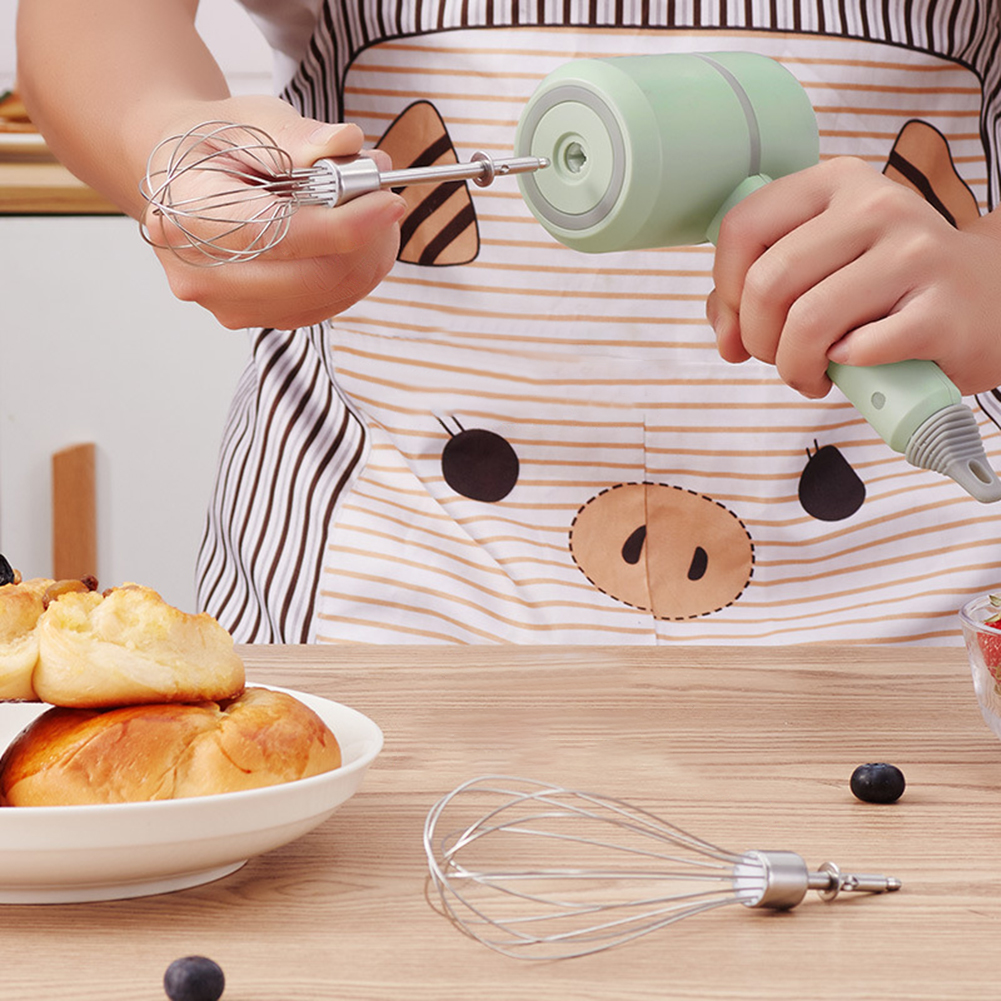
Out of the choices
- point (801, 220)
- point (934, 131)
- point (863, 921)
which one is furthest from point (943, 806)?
point (934, 131)

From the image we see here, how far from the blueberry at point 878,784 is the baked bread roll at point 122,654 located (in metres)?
0.20

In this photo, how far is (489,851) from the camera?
38 cm

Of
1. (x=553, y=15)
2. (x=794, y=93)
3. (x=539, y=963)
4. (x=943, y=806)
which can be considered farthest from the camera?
(x=553, y=15)

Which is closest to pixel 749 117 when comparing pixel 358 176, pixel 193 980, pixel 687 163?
pixel 687 163

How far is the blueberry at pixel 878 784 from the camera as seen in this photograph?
0.42 meters

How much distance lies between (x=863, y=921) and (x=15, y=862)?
0.67ft

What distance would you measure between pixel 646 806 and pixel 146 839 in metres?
0.16

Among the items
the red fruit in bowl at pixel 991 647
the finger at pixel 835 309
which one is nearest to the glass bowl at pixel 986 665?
the red fruit in bowl at pixel 991 647

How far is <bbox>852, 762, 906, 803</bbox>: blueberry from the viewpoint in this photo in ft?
1.39

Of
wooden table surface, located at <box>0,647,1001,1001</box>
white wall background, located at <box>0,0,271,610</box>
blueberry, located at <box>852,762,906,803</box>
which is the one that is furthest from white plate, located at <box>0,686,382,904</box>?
white wall background, located at <box>0,0,271,610</box>

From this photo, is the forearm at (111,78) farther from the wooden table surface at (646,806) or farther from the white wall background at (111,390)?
the white wall background at (111,390)

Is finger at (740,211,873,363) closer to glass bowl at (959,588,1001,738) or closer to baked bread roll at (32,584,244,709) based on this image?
glass bowl at (959,588,1001,738)

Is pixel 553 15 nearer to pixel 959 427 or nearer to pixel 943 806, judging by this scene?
pixel 959 427

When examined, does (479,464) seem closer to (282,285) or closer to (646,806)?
(282,285)
